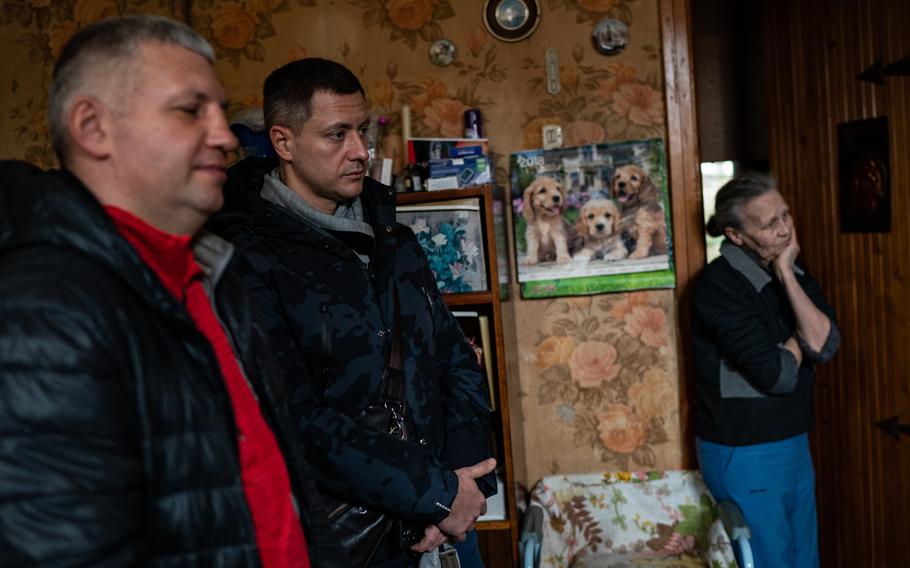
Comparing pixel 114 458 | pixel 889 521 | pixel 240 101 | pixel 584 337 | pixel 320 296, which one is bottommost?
pixel 889 521

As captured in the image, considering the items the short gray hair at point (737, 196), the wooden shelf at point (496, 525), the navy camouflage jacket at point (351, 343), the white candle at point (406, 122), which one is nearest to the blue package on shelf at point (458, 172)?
the white candle at point (406, 122)

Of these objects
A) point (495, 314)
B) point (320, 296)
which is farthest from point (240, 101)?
point (320, 296)

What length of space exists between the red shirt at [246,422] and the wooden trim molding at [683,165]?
5.95 feet

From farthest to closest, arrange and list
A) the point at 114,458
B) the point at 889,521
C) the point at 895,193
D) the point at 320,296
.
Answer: the point at 889,521, the point at 895,193, the point at 320,296, the point at 114,458

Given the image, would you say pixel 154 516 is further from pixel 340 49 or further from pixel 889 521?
pixel 889 521

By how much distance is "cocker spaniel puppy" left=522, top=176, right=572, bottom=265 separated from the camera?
2.66 meters

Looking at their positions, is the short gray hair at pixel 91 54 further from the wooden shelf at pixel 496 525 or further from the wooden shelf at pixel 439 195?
the wooden shelf at pixel 496 525

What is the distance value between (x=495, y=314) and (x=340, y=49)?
3.52 ft

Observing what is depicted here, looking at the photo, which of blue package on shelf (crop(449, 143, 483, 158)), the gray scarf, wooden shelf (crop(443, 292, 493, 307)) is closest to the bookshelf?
wooden shelf (crop(443, 292, 493, 307))

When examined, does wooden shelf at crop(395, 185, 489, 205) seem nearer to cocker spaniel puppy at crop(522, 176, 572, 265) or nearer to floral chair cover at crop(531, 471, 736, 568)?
cocker spaniel puppy at crop(522, 176, 572, 265)

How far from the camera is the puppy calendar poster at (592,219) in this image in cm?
262

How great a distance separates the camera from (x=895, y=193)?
225 centimetres

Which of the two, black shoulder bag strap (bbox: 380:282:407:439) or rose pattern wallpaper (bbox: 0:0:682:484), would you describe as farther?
rose pattern wallpaper (bbox: 0:0:682:484)

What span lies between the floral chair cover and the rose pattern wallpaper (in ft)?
0.40
